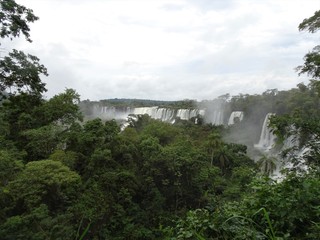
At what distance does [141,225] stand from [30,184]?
763 centimetres

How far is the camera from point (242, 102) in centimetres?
5228

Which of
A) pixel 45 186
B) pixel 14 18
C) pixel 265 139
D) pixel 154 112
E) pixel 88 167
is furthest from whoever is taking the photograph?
pixel 154 112

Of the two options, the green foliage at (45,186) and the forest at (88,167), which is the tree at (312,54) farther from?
the green foliage at (45,186)

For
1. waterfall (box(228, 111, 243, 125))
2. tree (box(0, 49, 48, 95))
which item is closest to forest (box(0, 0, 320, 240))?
tree (box(0, 49, 48, 95))

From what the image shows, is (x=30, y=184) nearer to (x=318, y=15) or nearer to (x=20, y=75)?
(x=20, y=75)

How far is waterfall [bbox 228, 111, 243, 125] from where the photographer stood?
164 ft

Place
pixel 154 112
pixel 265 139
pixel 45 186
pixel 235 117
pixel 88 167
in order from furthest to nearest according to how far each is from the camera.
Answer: pixel 154 112 → pixel 235 117 → pixel 265 139 → pixel 88 167 → pixel 45 186

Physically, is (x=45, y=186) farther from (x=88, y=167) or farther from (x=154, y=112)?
(x=154, y=112)

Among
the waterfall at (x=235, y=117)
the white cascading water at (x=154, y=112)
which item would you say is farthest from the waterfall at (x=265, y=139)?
the white cascading water at (x=154, y=112)

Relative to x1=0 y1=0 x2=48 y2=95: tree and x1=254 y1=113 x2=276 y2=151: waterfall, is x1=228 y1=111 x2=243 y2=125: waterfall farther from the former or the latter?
x1=0 y1=0 x2=48 y2=95: tree

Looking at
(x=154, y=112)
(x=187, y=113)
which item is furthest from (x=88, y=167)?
(x=154, y=112)

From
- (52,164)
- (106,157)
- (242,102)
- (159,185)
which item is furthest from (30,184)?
(242,102)

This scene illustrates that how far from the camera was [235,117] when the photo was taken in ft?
166

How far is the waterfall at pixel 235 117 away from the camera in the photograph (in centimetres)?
4990
